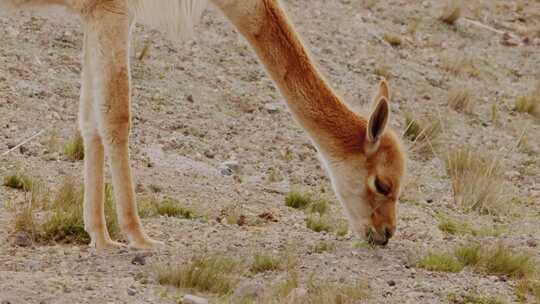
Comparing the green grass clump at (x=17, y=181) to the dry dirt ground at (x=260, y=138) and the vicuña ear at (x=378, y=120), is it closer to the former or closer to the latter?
the dry dirt ground at (x=260, y=138)

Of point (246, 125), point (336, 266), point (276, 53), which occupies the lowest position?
point (336, 266)

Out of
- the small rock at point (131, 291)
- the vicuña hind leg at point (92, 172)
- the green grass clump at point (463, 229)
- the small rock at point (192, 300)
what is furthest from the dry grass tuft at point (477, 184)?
the small rock at point (131, 291)

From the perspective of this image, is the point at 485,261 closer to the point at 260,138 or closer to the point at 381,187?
the point at 381,187

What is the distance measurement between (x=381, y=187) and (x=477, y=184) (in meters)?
2.91

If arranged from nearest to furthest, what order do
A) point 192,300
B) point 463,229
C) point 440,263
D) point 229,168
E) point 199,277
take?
1. point 192,300
2. point 199,277
3. point 440,263
4. point 463,229
5. point 229,168

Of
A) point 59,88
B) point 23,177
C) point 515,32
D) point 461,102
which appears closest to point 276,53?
point 23,177

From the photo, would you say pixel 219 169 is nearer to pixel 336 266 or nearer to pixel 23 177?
pixel 23 177

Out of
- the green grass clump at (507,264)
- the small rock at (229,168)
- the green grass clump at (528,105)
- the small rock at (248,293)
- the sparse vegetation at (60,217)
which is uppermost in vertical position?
the green grass clump at (528,105)

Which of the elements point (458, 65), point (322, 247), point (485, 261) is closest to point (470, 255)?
point (485, 261)

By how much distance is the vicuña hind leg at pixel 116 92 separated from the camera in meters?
6.81

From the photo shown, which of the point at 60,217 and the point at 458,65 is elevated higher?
the point at 458,65

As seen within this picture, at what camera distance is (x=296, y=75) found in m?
7.20

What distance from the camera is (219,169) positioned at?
32.0ft

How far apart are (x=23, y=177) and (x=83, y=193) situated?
64 centimetres
